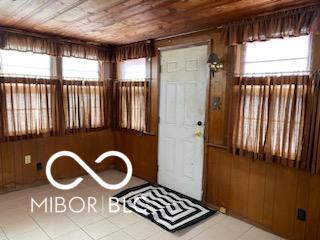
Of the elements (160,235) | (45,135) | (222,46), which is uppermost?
(222,46)

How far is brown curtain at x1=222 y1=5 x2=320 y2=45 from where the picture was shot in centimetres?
214

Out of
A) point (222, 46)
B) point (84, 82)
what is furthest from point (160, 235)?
point (84, 82)

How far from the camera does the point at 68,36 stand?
11.8 ft

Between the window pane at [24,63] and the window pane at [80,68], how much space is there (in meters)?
0.27

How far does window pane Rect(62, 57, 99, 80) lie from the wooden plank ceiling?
52cm

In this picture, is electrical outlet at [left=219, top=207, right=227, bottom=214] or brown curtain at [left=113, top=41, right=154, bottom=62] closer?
electrical outlet at [left=219, top=207, right=227, bottom=214]

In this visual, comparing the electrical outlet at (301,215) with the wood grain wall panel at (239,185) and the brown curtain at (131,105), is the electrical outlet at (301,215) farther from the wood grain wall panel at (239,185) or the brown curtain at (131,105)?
the brown curtain at (131,105)

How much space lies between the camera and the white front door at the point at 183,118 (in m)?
3.17

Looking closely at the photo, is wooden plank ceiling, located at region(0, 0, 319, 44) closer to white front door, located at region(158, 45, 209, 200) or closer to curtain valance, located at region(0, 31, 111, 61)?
curtain valance, located at region(0, 31, 111, 61)

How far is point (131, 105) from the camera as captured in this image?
404 centimetres

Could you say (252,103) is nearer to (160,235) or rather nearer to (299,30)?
Result: (299,30)

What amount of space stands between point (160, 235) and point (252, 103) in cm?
171

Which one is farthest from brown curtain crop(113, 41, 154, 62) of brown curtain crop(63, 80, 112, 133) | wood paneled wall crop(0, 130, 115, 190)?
wood paneled wall crop(0, 130, 115, 190)

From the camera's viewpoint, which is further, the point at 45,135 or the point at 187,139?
the point at 45,135
